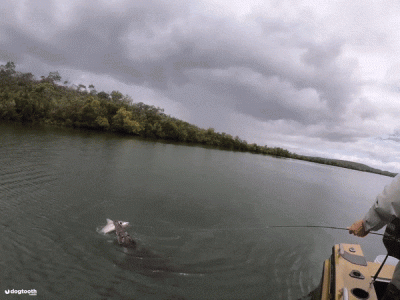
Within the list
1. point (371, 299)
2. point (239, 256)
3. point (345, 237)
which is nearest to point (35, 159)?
point (239, 256)

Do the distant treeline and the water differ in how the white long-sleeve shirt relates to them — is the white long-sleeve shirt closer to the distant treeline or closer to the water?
the water

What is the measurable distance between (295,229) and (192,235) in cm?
617

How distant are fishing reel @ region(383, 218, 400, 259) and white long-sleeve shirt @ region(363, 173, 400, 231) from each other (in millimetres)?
90

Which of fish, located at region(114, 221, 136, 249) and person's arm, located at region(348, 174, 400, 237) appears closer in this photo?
person's arm, located at region(348, 174, 400, 237)

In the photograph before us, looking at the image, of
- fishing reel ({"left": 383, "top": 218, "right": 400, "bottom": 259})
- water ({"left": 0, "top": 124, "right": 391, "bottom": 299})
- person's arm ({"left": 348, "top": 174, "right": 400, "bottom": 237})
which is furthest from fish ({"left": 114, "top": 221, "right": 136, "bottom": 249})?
fishing reel ({"left": 383, "top": 218, "right": 400, "bottom": 259})

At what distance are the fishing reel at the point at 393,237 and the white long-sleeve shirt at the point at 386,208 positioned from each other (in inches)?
3.6

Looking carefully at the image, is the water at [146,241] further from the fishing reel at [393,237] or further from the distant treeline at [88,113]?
the distant treeline at [88,113]

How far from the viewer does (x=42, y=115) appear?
59.1 m

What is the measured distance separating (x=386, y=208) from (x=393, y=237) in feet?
1.89

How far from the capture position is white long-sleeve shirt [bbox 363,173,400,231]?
2.92 m

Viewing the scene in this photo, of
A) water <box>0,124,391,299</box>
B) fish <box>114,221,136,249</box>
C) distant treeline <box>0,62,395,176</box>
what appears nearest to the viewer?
water <box>0,124,391,299</box>

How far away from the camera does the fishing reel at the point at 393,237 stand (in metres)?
3.07

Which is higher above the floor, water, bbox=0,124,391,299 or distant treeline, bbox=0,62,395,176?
distant treeline, bbox=0,62,395,176

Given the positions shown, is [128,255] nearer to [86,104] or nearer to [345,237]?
[345,237]
